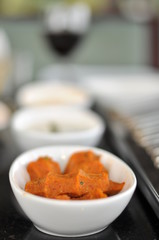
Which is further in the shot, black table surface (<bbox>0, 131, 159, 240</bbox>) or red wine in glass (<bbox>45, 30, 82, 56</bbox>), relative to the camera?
red wine in glass (<bbox>45, 30, 82, 56</bbox>)

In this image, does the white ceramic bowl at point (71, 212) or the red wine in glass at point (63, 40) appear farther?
the red wine in glass at point (63, 40)

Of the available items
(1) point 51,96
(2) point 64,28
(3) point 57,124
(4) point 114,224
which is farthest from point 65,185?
(2) point 64,28

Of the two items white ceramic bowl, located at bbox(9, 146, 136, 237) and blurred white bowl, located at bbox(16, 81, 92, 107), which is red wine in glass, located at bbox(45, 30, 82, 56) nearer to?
blurred white bowl, located at bbox(16, 81, 92, 107)

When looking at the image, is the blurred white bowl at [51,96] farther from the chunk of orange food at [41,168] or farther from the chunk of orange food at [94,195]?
the chunk of orange food at [94,195]

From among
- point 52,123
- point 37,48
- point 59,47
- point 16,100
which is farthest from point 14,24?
point 52,123

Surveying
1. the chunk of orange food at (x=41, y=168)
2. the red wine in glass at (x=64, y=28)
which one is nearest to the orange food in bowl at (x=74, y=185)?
the chunk of orange food at (x=41, y=168)

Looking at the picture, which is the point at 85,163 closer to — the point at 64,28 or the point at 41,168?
the point at 41,168

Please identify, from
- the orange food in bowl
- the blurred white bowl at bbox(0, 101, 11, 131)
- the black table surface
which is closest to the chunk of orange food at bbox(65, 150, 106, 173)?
the orange food in bowl
